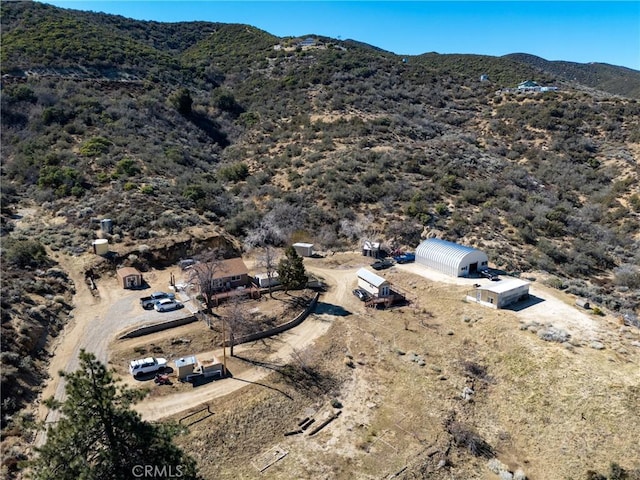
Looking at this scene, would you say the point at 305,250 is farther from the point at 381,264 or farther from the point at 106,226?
the point at 106,226

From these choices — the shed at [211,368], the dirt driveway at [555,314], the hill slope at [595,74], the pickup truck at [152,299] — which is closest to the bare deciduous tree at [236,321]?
the shed at [211,368]

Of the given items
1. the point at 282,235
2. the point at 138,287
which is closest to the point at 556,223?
the point at 282,235

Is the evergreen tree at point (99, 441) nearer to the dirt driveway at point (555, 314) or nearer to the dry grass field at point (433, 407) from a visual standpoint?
the dry grass field at point (433, 407)

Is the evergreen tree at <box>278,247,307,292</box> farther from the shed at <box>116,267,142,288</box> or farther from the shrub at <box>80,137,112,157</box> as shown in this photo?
the shrub at <box>80,137,112,157</box>

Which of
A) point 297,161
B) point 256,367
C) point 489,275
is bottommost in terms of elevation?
point 256,367

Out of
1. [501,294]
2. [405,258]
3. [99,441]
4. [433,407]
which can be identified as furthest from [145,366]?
[405,258]

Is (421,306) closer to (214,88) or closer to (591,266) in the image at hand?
(591,266)

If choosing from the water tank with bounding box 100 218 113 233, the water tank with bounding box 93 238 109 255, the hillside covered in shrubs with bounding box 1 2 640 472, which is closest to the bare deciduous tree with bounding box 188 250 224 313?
the water tank with bounding box 93 238 109 255
